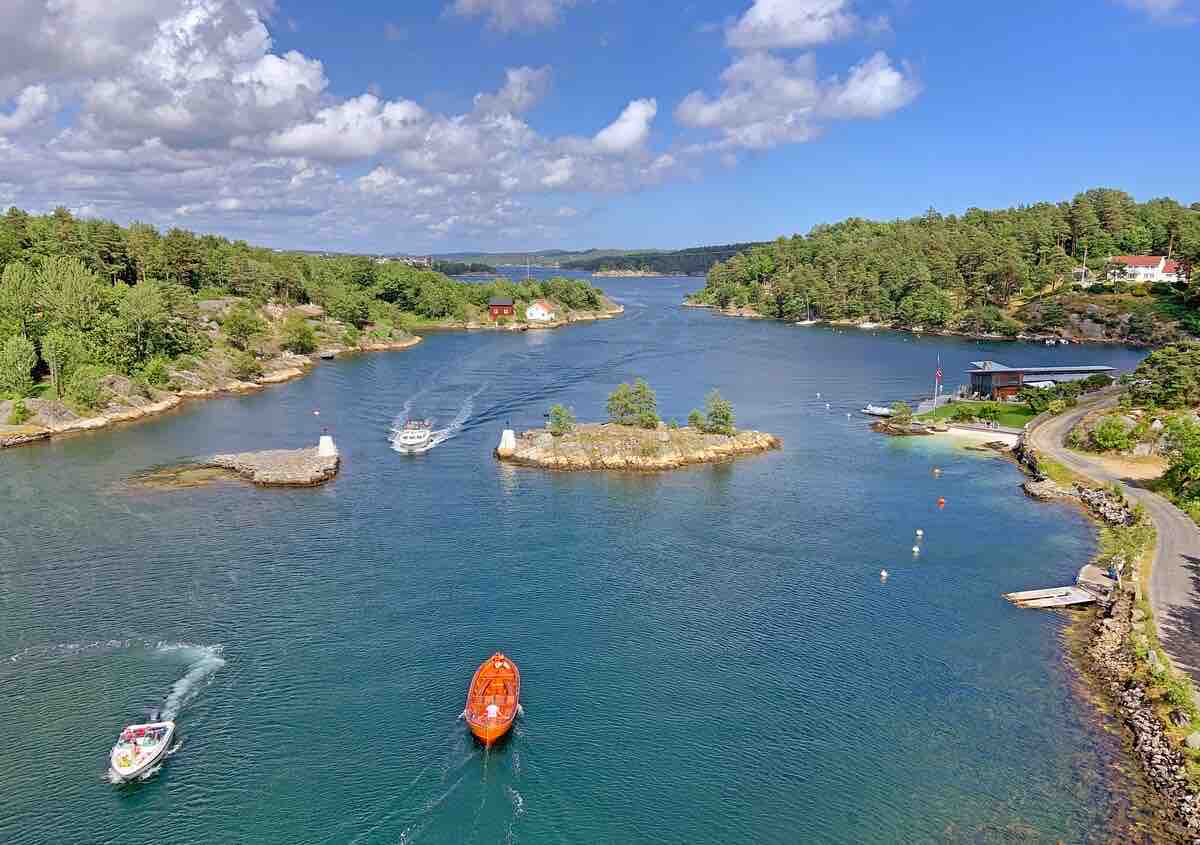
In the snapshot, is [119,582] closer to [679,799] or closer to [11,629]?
[11,629]

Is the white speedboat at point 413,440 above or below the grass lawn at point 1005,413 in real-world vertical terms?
below

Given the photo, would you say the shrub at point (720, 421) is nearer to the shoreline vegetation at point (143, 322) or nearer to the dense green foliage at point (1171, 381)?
the dense green foliage at point (1171, 381)

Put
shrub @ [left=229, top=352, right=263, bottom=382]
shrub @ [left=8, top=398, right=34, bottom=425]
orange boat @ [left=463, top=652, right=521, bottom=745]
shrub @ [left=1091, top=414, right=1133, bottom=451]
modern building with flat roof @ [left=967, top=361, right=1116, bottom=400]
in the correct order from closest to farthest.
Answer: orange boat @ [left=463, top=652, right=521, bottom=745] → shrub @ [left=1091, top=414, right=1133, bottom=451] → shrub @ [left=8, top=398, right=34, bottom=425] → modern building with flat roof @ [left=967, top=361, right=1116, bottom=400] → shrub @ [left=229, top=352, right=263, bottom=382]

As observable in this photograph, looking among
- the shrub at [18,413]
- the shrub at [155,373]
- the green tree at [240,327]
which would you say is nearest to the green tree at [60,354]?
the shrub at [18,413]

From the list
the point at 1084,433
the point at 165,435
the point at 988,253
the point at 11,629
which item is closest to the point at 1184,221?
the point at 988,253

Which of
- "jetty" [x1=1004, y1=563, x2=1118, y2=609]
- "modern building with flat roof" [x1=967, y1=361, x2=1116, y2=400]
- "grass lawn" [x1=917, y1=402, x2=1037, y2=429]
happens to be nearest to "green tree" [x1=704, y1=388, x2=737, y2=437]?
"grass lawn" [x1=917, y1=402, x2=1037, y2=429]

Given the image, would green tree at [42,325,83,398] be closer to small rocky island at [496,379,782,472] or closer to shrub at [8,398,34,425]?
shrub at [8,398,34,425]
